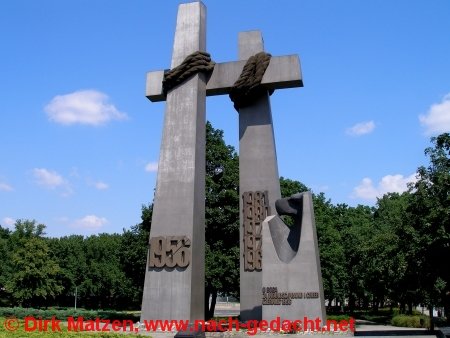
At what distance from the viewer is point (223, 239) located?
1183 inches

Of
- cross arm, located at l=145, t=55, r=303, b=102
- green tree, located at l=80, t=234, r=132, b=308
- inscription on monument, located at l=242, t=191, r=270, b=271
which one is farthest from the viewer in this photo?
green tree, located at l=80, t=234, r=132, b=308

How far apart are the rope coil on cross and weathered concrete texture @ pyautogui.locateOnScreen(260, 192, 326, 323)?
4.82m

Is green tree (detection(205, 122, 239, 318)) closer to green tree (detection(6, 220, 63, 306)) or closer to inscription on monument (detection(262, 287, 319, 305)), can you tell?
inscription on monument (detection(262, 287, 319, 305))

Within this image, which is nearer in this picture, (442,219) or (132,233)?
(442,219)

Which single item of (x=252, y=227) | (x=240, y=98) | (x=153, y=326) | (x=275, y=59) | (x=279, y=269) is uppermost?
(x=275, y=59)

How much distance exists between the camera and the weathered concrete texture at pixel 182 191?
1583 cm

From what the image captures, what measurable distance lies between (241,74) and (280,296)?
26.5ft

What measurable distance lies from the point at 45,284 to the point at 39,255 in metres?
2.91

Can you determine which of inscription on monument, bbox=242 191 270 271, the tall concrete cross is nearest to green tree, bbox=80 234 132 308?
inscription on monument, bbox=242 191 270 271

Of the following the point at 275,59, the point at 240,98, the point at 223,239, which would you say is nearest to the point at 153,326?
the point at 240,98

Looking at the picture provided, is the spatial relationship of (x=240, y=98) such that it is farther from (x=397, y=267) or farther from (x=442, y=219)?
(x=397, y=267)

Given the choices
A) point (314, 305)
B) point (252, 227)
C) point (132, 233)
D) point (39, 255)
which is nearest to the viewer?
point (314, 305)

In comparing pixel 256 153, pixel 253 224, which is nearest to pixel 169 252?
pixel 253 224

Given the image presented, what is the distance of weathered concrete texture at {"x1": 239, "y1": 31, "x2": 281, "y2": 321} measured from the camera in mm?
17734
